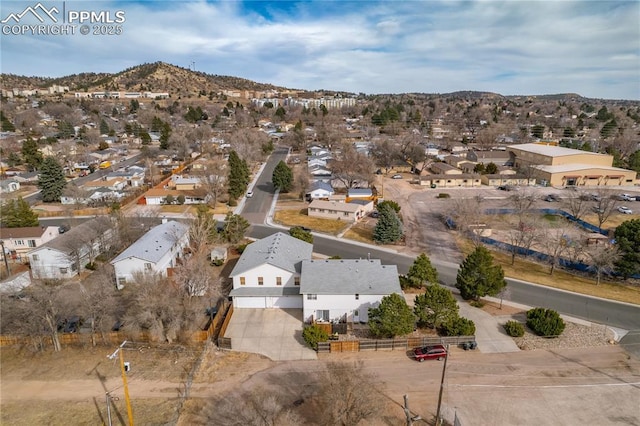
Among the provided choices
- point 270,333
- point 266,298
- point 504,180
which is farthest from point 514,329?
point 504,180

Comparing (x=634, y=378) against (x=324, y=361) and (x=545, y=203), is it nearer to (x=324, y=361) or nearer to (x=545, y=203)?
(x=324, y=361)

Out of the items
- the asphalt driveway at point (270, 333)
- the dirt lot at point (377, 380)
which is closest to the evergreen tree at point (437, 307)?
the dirt lot at point (377, 380)

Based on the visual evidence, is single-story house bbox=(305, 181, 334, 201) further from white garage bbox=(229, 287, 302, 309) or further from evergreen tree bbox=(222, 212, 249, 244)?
white garage bbox=(229, 287, 302, 309)

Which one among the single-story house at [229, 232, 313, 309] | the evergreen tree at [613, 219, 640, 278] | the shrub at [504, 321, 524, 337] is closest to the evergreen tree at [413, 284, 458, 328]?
the shrub at [504, 321, 524, 337]

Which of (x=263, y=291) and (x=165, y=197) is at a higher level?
(x=165, y=197)

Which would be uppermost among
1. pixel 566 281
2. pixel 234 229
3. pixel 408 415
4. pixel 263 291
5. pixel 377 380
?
pixel 234 229

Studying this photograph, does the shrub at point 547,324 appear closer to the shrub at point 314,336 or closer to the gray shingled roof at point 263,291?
the shrub at point 314,336

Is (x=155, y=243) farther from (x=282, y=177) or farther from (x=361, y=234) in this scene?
(x=282, y=177)
